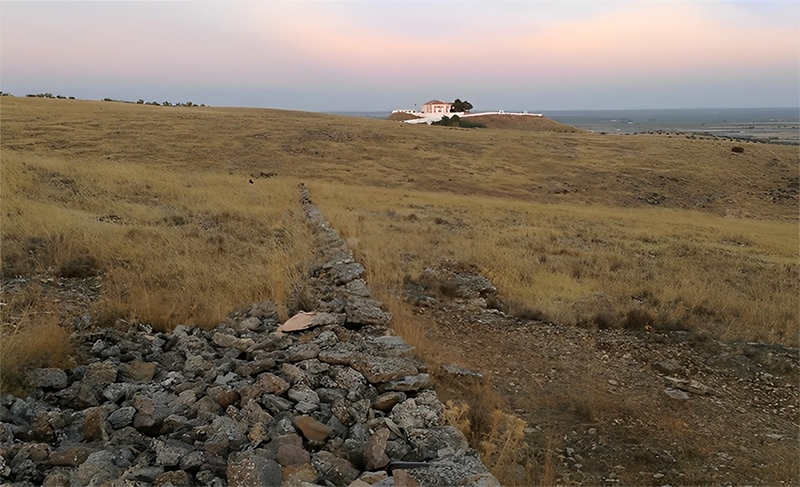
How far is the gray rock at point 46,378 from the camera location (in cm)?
317

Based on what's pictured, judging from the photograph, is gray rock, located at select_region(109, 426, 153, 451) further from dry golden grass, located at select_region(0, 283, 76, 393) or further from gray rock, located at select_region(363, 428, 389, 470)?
gray rock, located at select_region(363, 428, 389, 470)

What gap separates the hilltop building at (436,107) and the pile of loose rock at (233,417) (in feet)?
264

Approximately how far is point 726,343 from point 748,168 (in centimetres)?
3567

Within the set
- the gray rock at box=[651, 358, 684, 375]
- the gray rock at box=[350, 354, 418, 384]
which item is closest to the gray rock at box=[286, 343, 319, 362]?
A: the gray rock at box=[350, 354, 418, 384]

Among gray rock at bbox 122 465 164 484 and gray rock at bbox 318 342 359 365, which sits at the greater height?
gray rock at bbox 122 465 164 484

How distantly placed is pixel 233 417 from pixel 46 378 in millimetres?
1325

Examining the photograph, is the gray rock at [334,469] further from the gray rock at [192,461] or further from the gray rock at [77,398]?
the gray rock at [77,398]

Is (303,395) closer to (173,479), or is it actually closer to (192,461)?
(192,461)

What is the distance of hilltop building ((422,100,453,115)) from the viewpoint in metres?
82.2

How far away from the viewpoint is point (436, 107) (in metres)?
83.3

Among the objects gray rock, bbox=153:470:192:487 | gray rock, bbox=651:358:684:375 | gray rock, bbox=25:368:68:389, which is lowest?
gray rock, bbox=651:358:684:375

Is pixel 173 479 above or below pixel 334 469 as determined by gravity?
above

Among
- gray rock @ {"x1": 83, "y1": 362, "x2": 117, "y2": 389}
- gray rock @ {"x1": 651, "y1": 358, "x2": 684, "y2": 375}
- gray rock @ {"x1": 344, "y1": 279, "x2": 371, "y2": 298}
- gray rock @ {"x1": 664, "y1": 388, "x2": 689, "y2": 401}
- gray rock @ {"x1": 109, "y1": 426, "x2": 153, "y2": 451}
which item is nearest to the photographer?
gray rock @ {"x1": 109, "y1": 426, "x2": 153, "y2": 451}

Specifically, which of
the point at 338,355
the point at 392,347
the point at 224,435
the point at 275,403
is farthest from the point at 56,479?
the point at 392,347
